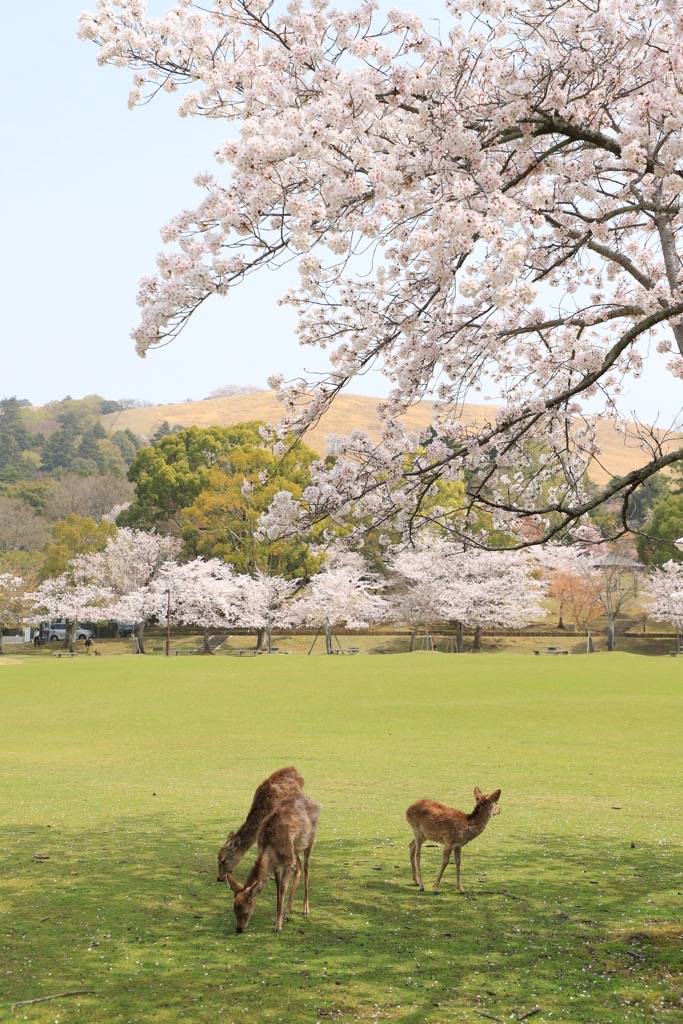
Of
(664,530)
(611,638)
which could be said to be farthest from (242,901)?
(664,530)

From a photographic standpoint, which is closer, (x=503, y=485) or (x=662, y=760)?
(x=503, y=485)

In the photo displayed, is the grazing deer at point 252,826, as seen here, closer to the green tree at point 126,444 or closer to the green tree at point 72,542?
the green tree at point 72,542

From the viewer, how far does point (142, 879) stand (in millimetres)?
8828

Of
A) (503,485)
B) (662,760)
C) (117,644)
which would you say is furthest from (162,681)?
(117,644)

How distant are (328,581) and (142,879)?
54.6 m

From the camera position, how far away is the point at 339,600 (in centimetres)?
6297

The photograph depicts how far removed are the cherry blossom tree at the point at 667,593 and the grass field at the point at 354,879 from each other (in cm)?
4093

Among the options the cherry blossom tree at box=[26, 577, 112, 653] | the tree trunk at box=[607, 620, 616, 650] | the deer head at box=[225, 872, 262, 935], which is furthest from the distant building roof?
the deer head at box=[225, 872, 262, 935]

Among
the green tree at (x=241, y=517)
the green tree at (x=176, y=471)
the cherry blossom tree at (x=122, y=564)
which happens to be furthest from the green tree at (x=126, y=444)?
the green tree at (x=241, y=517)

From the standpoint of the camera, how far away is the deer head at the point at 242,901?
685 centimetres

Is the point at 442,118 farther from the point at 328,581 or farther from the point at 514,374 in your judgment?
the point at 328,581

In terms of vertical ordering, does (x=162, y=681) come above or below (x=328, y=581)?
below

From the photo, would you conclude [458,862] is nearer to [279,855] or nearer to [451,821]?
[451,821]

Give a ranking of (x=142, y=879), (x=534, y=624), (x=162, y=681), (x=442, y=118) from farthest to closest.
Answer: (x=534, y=624), (x=162, y=681), (x=142, y=879), (x=442, y=118)
